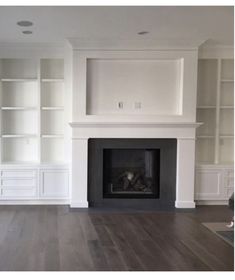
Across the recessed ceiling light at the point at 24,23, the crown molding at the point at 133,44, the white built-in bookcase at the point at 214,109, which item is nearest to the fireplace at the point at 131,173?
the white built-in bookcase at the point at 214,109

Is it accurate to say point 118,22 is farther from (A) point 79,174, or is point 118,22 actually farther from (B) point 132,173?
(B) point 132,173

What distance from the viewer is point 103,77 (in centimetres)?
548

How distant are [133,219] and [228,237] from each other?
1312 millimetres

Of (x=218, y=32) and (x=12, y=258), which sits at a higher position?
(x=218, y=32)

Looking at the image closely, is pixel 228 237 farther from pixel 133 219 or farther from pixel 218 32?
pixel 218 32

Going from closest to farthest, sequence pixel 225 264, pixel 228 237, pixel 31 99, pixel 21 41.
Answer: pixel 225 264
pixel 228 237
pixel 21 41
pixel 31 99

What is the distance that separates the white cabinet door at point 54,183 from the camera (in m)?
5.65

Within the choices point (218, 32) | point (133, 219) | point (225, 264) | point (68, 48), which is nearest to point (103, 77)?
point (68, 48)

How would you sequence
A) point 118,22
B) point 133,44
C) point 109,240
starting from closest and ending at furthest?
point 109,240 < point 118,22 < point 133,44

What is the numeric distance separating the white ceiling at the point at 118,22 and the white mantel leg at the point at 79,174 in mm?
1630

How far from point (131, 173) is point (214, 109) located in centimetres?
172

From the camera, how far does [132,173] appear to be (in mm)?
5742

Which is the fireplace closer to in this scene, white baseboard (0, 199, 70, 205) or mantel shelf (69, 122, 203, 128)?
mantel shelf (69, 122, 203, 128)

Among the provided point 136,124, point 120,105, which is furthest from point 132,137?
point 120,105
